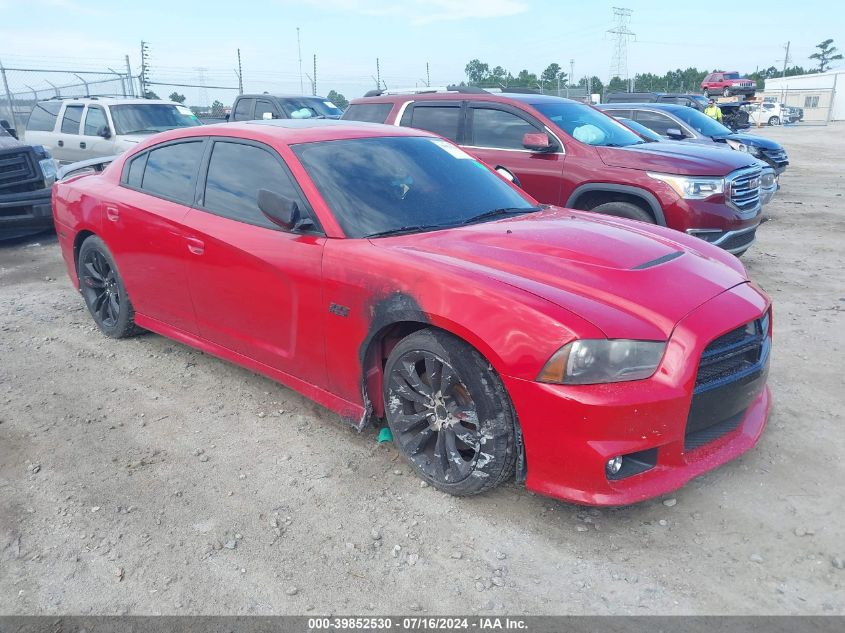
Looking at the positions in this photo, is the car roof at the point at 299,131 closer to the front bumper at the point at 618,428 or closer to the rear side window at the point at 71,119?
the front bumper at the point at 618,428

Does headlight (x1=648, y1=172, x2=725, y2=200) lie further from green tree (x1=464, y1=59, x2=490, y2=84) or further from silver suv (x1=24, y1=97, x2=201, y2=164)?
green tree (x1=464, y1=59, x2=490, y2=84)

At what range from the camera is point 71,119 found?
11.5 m

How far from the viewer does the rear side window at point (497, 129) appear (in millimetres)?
7156

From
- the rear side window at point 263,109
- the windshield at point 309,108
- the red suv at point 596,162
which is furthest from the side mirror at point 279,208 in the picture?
the rear side window at point 263,109

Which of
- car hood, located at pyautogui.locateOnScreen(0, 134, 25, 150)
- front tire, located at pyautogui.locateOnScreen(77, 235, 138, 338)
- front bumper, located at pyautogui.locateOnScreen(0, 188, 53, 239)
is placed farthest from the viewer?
car hood, located at pyautogui.locateOnScreen(0, 134, 25, 150)

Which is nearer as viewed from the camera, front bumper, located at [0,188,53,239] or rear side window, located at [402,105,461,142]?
rear side window, located at [402,105,461,142]

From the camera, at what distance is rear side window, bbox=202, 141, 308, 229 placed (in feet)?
11.9

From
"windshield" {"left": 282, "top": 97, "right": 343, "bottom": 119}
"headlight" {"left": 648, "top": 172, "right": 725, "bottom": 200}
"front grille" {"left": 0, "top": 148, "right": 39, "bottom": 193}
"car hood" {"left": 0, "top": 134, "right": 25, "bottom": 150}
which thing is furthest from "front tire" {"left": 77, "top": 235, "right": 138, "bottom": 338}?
"windshield" {"left": 282, "top": 97, "right": 343, "bottom": 119}

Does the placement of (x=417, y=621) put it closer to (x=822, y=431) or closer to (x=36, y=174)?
(x=822, y=431)

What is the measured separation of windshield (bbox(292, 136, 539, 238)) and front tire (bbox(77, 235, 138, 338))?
205 centimetres

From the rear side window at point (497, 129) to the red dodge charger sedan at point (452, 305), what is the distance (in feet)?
10.0

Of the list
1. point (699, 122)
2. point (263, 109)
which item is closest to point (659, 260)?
point (699, 122)

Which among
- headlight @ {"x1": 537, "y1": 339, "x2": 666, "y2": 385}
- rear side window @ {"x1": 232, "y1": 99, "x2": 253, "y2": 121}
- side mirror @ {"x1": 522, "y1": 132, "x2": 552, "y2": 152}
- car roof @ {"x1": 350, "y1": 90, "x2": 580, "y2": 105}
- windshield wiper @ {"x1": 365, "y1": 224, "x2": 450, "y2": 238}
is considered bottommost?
headlight @ {"x1": 537, "y1": 339, "x2": 666, "y2": 385}

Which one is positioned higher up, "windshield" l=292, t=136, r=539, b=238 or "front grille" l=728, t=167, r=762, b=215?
"windshield" l=292, t=136, r=539, b=238
